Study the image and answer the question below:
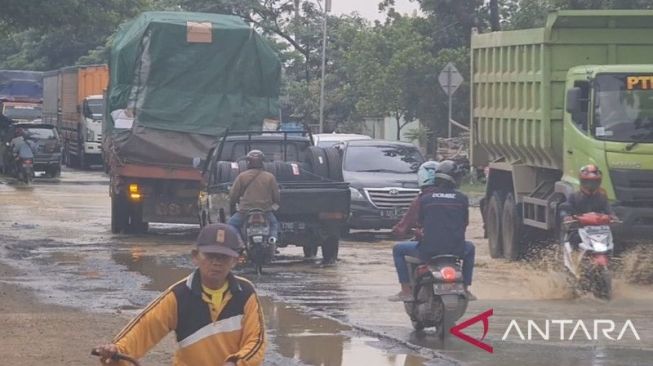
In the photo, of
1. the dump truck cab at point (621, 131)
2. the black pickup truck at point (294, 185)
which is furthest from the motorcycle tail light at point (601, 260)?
the black pickup truck at point (294, 185)

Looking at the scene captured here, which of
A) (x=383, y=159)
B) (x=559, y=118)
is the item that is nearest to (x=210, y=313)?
(x=559, y=118)

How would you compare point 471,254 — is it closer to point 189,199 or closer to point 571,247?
point 571,247

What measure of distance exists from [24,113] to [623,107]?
158ft

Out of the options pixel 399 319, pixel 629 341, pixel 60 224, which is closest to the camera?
pixel 629 341

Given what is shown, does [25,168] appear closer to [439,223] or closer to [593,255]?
[593,255]

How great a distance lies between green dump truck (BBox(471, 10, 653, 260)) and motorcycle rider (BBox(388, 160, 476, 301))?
4.78 m

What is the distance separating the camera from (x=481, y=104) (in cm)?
2225

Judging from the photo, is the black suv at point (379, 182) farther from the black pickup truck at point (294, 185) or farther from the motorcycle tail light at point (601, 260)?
the motorcycle tail light at point (601, 260)

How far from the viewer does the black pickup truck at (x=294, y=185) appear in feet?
62.6

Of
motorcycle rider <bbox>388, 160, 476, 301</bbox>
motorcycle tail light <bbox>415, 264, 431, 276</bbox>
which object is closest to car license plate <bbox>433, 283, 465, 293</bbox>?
motorcycle rider <bbox>388, 160, 476, 301</bbox>

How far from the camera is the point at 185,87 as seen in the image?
2375 cm

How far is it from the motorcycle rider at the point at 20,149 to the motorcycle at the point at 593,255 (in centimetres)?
2777

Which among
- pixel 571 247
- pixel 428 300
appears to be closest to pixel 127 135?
pixel 571 247

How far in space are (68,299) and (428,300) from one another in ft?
14.4
